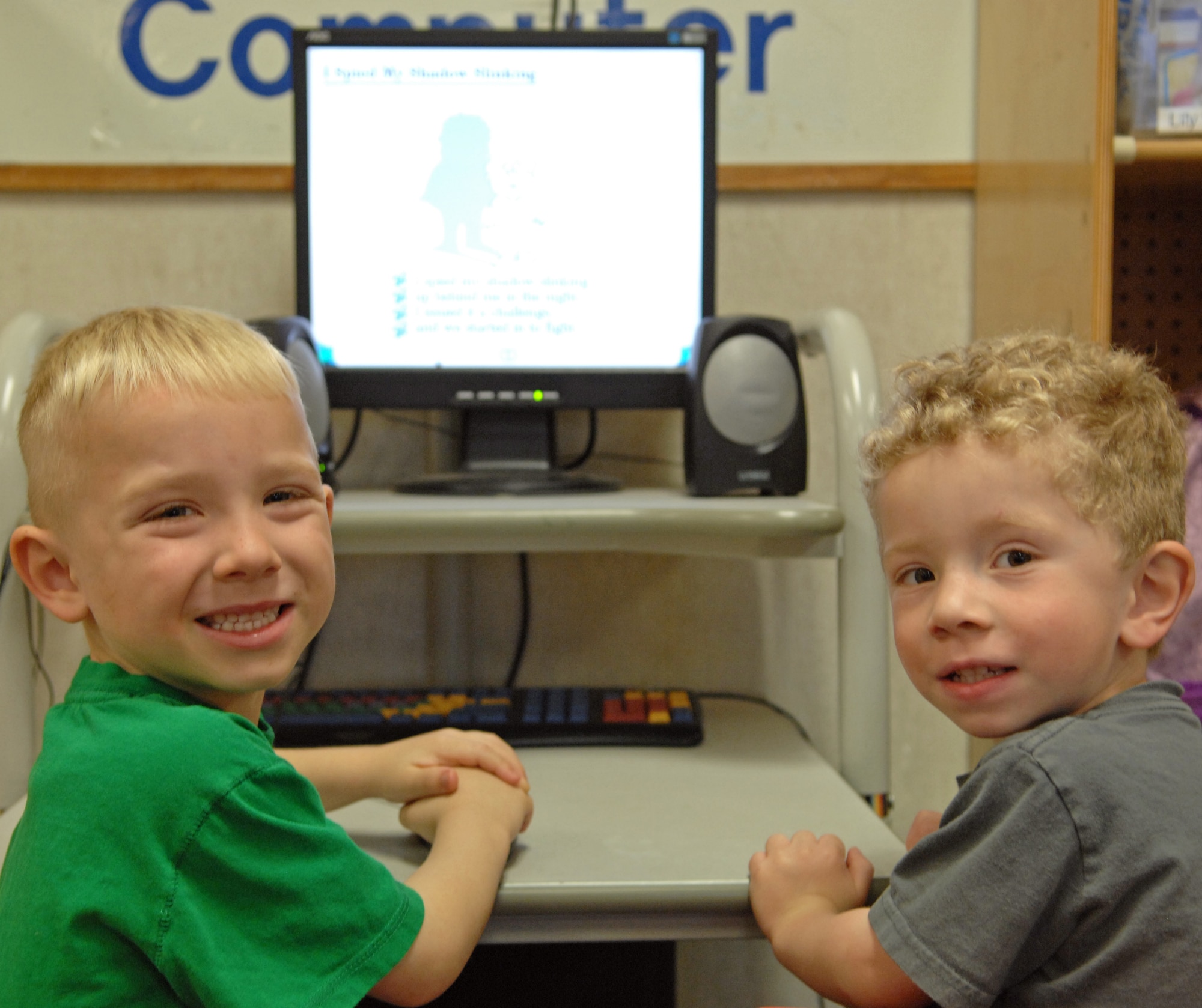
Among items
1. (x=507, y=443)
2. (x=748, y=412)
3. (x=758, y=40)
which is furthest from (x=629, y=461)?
(x=758, y=40)

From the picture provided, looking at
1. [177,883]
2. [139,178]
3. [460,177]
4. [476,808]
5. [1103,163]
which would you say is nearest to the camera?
[177,883]

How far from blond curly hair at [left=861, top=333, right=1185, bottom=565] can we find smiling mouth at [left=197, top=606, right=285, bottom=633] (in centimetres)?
40

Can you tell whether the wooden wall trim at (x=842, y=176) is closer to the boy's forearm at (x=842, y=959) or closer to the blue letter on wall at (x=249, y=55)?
the blue letter on wall at (x=249, y=55)

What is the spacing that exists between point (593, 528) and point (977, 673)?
39cm

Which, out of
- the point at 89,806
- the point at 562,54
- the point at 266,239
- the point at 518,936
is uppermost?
the point at 562,54

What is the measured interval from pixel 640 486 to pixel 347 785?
0.64 meters

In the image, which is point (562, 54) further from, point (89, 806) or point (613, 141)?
point (89, 806)

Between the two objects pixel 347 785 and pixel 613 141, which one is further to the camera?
pixel 613 141

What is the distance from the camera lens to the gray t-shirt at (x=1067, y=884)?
22.4 inches

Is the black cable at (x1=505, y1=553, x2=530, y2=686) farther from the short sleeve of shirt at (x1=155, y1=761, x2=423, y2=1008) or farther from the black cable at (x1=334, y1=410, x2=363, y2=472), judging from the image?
the short sleeve of shirt at (x1=155, y1=761, x2=423, y2=1008)

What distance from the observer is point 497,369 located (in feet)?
4.06

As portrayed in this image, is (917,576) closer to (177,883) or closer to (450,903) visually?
(450,903)

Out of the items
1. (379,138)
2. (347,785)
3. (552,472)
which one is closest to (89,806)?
(347,785)

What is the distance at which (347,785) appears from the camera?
0.84 m
